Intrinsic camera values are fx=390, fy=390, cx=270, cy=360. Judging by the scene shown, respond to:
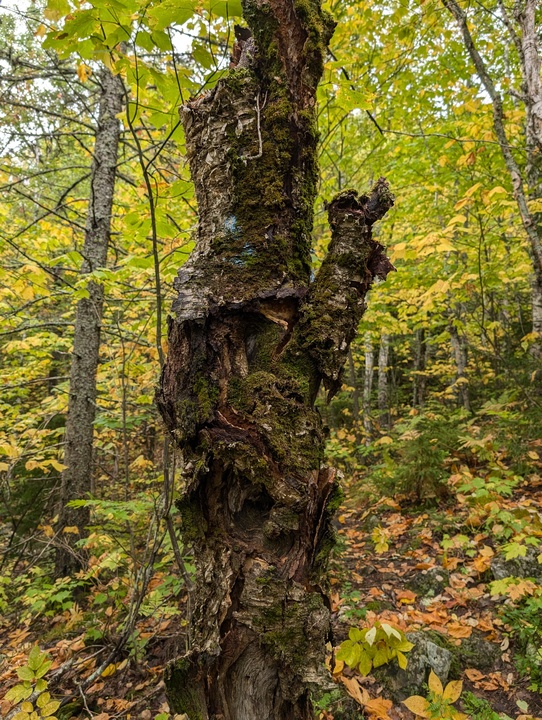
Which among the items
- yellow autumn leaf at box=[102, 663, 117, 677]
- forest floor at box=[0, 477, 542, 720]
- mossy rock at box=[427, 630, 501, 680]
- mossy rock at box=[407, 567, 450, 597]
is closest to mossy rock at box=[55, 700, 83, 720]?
forest floor at box=[0, 477, 542, 720]

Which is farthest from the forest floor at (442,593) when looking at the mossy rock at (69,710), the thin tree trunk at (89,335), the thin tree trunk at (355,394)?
the thin tree trunk at (89,335)

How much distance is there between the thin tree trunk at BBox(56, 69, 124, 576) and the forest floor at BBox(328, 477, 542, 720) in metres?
3.26

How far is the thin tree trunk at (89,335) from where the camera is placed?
4.86 metres

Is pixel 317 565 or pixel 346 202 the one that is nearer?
pixel 317 565

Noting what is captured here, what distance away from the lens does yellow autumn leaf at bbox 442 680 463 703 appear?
78.7 inches

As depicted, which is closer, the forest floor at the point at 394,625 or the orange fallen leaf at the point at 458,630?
the forest floor at the point at 394,625

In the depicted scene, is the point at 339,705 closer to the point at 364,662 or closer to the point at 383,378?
the point at 364,662

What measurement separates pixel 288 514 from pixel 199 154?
4.02 ft

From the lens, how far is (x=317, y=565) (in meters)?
1.12

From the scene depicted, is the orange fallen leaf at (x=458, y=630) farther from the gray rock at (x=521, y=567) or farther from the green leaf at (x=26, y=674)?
the green leaf at (x=26, y=674)

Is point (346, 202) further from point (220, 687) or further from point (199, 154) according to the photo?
point (220, 687)

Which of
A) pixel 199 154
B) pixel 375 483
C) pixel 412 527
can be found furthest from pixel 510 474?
pixel 199 154

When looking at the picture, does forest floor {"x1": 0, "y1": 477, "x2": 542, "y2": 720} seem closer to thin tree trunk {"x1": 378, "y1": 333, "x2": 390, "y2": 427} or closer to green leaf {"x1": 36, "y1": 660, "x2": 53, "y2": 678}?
green leaf {"x1": 36, "y1": 660, "x2": 53, "y2": 678}

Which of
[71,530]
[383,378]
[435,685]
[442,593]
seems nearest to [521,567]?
[442,593]
